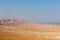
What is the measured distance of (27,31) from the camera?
1.70 m

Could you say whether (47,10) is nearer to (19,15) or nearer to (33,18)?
(33,18)

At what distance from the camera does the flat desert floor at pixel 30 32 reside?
1.66m

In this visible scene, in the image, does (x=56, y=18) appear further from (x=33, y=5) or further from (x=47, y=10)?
(x=33, y=5)

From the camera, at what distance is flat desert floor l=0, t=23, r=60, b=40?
1.66m

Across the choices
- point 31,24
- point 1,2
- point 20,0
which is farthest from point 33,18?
point 1,2

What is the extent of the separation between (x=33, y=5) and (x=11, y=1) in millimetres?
311

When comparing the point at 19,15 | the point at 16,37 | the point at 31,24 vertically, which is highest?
the point at 19,15

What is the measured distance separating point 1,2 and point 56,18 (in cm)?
79

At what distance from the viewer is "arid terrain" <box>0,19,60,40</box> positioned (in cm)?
166

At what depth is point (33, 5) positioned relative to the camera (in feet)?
5.67

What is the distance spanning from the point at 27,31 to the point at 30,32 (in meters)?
0.04

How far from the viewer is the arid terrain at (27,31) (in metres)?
1.66

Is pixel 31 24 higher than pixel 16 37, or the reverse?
pixel 31 24

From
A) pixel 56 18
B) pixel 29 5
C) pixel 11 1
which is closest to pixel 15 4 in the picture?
pixel 11 1
